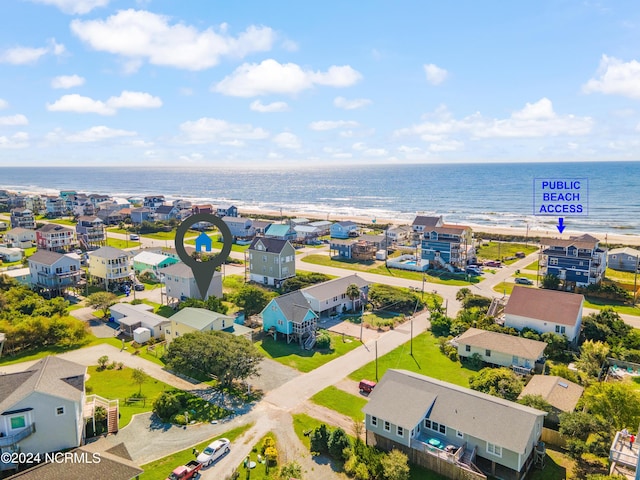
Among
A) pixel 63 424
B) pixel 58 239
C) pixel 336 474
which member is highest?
pixel 58 239

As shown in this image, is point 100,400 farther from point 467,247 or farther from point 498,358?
point 467,247

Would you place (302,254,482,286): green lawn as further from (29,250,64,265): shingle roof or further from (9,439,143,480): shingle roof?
(9,439,143,480): shingle roof

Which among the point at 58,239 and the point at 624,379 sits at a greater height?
the point at 58,239

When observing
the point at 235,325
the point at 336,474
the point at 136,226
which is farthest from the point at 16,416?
the point at 136,226

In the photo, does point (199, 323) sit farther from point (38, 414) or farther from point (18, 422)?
point (18, 422)

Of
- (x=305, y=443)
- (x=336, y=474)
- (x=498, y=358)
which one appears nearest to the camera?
(x=336, y=474)

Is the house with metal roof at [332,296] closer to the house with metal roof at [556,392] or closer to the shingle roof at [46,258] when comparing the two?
the house with metal roof at [556,392]

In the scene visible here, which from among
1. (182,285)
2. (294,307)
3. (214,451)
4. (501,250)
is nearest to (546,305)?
(294,307)

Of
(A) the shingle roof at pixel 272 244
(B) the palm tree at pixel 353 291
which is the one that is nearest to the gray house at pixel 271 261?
(A) the shingle roof at pixel 272 244
